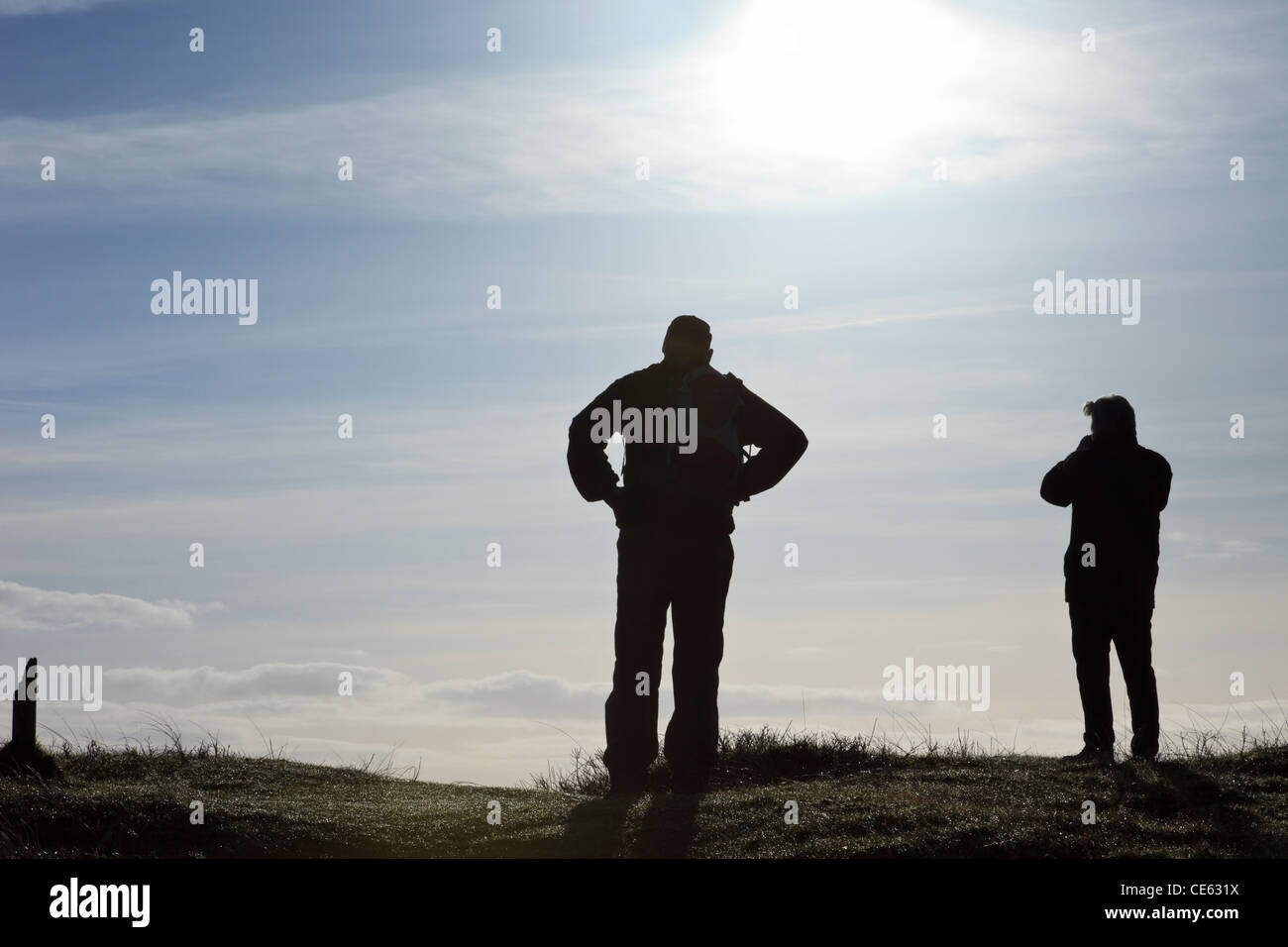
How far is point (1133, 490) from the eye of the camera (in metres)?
11.3

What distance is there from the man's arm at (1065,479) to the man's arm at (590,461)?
13.1ft

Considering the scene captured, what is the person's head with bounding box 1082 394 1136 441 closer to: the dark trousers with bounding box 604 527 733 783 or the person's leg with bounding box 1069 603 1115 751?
the person's leg with bounding box 1069 603 1115 751

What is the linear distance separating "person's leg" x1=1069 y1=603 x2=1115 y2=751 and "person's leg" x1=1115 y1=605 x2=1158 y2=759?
149 millimetres

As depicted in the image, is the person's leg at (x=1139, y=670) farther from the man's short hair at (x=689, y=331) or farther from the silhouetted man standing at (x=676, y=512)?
the man's short hair at (x=689, y=331)

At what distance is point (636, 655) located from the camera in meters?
9.68

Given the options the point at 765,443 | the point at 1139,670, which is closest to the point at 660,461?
the point at 765,443

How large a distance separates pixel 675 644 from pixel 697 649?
0.54ft

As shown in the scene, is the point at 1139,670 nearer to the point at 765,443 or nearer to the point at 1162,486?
the point at 1162,486

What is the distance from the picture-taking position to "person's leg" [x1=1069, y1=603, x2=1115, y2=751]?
11.4 meters

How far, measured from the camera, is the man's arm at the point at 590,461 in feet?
32.3

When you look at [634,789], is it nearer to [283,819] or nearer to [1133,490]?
[283,819]

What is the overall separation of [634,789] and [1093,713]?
4.21m
